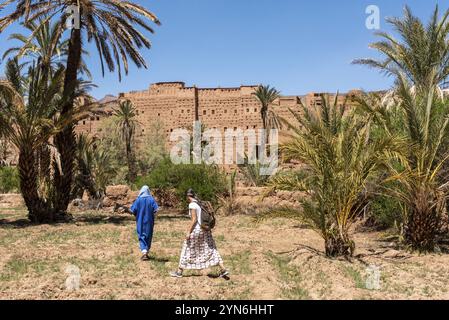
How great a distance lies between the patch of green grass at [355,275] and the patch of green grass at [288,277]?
2.47 ft

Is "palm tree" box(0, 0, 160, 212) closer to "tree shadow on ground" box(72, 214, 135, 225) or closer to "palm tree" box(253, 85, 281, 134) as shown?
"tree shadow on ground" box(72, 214, 135, 225)

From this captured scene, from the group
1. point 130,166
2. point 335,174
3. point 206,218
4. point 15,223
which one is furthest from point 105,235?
point 130,166

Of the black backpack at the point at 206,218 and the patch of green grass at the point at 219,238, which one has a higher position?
the black backpack at the point at 206,218

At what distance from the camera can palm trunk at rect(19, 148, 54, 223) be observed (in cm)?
1307

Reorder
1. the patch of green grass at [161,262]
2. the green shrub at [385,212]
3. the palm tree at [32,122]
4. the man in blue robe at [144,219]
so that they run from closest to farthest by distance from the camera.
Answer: the patch of green grass at [161,262], the man in blue robe at [144,219], the green shrub at [385,212], the palm tree at [32,122]

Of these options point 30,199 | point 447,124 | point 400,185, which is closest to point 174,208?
point 30,199

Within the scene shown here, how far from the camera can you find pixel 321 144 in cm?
865

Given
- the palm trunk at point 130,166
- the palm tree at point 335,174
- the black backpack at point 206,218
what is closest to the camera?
the black backpack at point 206,218

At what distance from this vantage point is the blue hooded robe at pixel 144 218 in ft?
28.0

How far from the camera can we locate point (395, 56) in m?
15.3

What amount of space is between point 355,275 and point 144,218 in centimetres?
365

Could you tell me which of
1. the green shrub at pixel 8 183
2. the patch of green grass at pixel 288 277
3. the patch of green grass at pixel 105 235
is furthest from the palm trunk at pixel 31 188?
the green shrub at pixel 8 183

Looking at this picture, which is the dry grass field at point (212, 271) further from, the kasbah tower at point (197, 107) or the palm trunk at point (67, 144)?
the kasbah tower at point (197, 107)

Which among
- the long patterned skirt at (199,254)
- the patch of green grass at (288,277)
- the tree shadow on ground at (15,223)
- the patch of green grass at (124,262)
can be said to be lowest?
the patch of green grass at (288,277)
